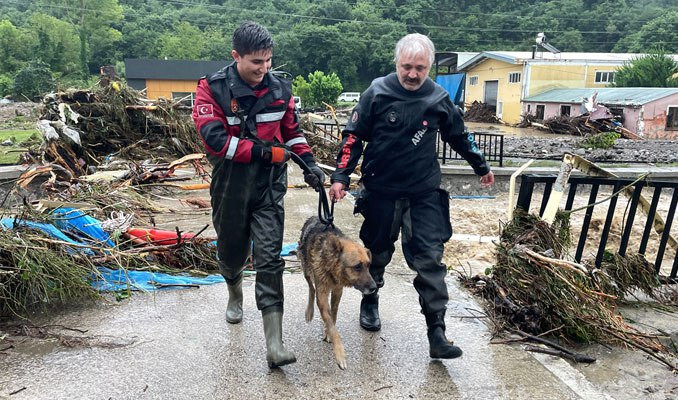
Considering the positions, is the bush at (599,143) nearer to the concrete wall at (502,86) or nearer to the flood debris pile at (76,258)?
the flood debris pile at (76,258)

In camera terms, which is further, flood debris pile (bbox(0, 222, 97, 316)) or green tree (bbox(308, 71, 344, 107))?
green tree (bbox(308, 71, 344, 107))

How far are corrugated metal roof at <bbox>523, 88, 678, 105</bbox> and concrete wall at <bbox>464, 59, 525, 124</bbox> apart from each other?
160cm

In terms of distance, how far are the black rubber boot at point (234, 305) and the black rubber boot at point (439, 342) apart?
1.47 meters

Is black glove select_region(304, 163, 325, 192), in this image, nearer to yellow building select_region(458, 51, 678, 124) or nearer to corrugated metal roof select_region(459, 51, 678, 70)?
yellow building select_region(458, 51, 678, 124)

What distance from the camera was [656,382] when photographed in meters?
3.75

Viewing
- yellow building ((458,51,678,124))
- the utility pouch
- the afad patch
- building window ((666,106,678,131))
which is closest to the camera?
the afad patch

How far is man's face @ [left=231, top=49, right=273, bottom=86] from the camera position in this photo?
3.32 meters

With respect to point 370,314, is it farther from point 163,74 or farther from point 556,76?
point 163,74

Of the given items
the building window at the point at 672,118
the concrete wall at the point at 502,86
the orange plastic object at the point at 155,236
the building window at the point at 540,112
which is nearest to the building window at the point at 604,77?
the concrete wall at the point at 502,86

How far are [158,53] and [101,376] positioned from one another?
325 ft

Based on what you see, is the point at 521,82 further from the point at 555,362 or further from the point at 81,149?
the point at 555,362

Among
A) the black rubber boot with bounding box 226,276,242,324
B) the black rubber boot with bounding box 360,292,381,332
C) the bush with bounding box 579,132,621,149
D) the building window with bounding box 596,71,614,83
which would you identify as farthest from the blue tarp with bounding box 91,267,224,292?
the building window with bounding box 596,71,614,83

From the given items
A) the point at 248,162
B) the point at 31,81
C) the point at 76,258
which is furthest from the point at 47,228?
the point at 31,81

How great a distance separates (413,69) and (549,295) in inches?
81.7
